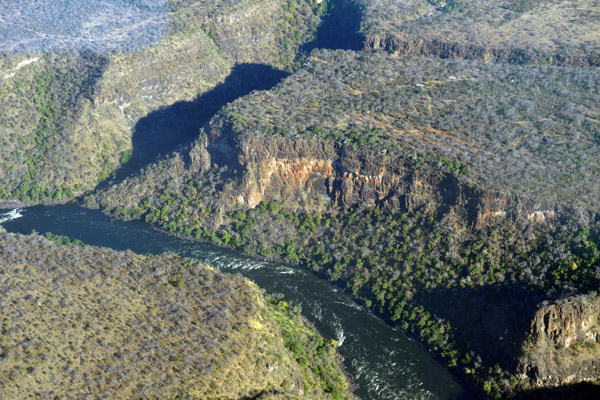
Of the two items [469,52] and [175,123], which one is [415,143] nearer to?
[469,52]

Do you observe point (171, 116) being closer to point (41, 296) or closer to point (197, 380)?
point (41, 296)

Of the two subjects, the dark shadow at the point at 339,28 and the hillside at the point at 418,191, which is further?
the dark shadow at the point at 339,28

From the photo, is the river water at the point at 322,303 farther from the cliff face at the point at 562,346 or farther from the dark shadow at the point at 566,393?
the cliff face at the point at 562,346

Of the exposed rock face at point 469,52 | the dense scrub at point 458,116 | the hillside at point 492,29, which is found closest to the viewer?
the dense scrub at point 458,116

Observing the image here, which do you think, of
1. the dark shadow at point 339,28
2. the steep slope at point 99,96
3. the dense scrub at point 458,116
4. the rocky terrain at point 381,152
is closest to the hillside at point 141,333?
the rocky terrain at point 381,152

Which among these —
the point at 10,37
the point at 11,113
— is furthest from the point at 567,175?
the point at 10,37

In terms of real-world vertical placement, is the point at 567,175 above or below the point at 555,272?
above

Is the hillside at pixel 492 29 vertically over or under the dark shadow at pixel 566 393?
over

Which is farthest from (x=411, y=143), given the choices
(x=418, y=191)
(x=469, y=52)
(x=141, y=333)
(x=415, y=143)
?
(x=141, y=333)
